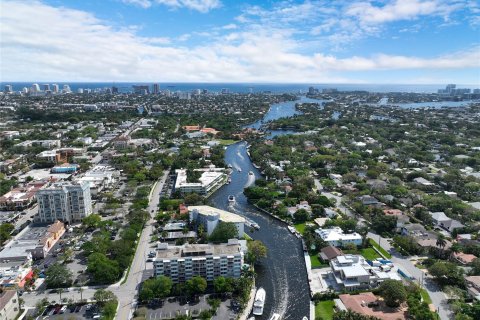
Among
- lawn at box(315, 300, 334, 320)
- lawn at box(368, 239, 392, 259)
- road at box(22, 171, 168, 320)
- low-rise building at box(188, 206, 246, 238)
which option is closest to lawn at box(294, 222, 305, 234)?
low-rise building at box(188, 206, 246, 238)

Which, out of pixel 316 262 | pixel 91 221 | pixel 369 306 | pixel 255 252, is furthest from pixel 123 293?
pixel 369 306

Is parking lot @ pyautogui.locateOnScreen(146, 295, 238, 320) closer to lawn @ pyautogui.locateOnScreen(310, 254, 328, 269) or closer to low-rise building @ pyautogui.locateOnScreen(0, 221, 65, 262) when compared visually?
lawn @ pyautogui.locateOnScreen(310, 254, 328, 269)

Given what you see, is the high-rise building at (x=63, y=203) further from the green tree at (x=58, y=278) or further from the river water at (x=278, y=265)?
the river water at (x=278, y=265)

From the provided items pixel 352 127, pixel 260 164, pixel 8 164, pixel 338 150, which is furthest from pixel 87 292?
pixel 352 127

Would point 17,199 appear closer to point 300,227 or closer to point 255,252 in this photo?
point 255,252

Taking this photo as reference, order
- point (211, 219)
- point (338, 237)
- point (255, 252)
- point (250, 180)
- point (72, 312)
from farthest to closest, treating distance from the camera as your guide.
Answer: point (250, 180) → point (211, 219) → point (338, 237) → point (255, 252) → point (72, 312)

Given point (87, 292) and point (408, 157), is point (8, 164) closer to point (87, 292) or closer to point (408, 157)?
point (87, 292)
